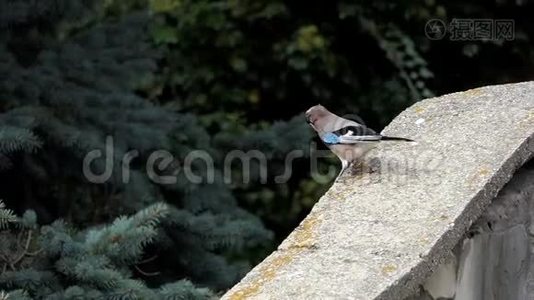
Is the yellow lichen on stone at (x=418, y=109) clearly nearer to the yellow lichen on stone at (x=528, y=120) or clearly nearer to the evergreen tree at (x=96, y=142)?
the yellow lichen on stone at (x=528, y=120)

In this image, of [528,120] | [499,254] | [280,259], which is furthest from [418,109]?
[280,259]

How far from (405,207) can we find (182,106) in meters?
3.63

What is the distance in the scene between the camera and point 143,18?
14.1 feet

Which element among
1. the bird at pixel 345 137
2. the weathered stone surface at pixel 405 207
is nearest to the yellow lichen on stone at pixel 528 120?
the weathered stone surface at pixel 405 207

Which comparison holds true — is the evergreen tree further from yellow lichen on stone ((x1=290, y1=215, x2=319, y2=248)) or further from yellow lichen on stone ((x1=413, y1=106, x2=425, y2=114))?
yellow lichen on stone ((x1=290, y1=215, x2=319, y2=248))

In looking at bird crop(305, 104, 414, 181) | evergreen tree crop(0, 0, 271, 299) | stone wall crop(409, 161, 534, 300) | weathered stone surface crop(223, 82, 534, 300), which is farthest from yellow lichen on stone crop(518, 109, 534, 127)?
evergreen tree crop(0, 0, 271, 299)

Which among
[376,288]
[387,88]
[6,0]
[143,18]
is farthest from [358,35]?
[376,288]

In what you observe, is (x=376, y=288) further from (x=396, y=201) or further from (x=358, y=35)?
(x=358, y=35)

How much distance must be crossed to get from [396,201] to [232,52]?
142 inches

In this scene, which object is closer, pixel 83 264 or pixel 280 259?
pixel 280 259

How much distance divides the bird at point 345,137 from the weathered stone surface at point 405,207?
0.12 ft

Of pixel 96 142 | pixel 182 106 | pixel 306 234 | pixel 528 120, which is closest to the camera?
pixel 306 234

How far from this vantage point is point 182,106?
584cm

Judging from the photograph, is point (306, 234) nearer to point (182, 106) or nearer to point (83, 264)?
point (83, 264)
